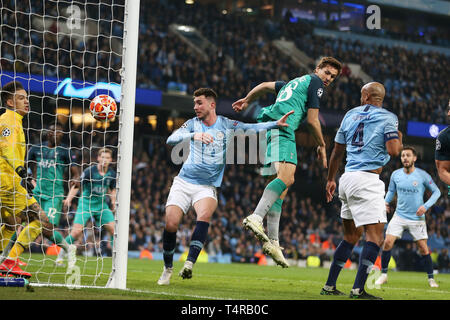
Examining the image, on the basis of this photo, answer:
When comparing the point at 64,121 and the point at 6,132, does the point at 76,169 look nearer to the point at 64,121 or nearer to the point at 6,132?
the point at 6,132

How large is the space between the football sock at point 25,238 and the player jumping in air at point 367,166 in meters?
3.74

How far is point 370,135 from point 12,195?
13.2ft

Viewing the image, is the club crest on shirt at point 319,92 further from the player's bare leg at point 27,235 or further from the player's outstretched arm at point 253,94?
the player's bare leg at point 27,235

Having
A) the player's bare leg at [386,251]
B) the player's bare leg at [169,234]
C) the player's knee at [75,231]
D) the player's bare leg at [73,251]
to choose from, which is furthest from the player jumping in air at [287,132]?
the player's knee at [75,231]

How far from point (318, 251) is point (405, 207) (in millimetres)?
11713

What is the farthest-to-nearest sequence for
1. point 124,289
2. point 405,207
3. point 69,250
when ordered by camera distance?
point 405,207 → point 69,250 → point 124,289

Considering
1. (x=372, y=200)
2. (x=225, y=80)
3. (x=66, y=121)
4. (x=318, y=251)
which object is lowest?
(x=318, y=251)

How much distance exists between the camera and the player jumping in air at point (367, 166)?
6.84 m

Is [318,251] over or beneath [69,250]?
beneath

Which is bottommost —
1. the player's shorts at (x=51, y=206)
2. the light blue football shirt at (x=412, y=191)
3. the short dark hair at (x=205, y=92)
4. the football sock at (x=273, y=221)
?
the player's shorts at (x=51, y=206)

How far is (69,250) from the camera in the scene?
353 inches
